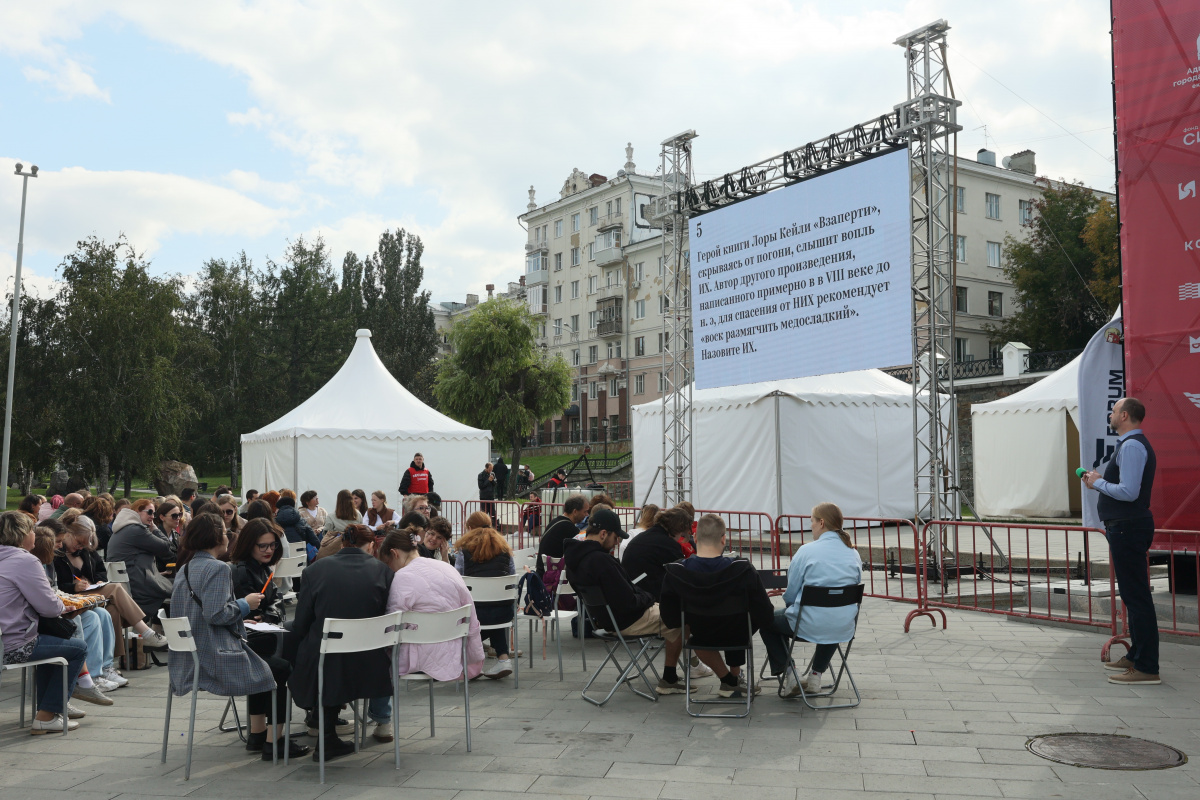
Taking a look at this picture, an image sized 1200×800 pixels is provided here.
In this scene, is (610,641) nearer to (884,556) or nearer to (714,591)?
(714,591)

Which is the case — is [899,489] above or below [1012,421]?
below

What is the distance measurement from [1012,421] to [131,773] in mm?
19778

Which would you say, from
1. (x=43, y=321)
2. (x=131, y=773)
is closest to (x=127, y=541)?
(x=131, y=773)

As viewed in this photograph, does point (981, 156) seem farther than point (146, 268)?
Yes

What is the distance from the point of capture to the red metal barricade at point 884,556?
→ 32.3 ft

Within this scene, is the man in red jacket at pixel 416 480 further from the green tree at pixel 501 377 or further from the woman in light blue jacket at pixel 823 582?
the green tree at pixel 501 377

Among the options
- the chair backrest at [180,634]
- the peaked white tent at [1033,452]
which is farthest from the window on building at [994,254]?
the chair backrest at [180,634]

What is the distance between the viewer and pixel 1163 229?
8.15 m

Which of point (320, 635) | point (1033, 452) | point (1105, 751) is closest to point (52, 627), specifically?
point (320, 635)

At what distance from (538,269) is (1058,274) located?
35.9 m

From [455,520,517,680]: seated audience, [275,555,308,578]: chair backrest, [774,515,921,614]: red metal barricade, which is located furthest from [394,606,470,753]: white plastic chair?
[275,555,308,578]: chair backrest

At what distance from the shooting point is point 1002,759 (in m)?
4.79

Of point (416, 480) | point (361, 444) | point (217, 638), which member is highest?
point (361, 444)

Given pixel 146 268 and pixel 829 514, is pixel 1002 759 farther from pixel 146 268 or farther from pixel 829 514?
pixel 146 268
